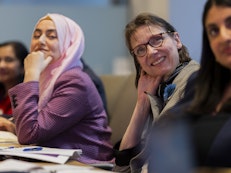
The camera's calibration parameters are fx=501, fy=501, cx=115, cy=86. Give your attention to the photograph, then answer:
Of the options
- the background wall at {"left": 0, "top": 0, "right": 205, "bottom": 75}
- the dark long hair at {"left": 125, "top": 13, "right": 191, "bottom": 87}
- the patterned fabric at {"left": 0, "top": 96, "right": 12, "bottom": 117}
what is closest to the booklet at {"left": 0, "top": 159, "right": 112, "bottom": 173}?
the dark long hair at {"left": 125, "top": 13, "right": 191, "bottom": 87}

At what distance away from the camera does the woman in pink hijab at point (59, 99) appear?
6.24 ft

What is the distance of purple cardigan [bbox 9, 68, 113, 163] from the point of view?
189cm

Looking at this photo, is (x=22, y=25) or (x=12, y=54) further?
(x=22, y=25)

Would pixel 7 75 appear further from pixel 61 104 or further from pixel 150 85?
pixel 150 85

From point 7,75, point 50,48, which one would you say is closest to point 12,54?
point 7,75

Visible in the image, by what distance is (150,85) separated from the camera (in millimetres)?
1743

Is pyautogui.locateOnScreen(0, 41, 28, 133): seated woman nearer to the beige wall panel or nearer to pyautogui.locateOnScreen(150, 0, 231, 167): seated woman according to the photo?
the beige wall panel

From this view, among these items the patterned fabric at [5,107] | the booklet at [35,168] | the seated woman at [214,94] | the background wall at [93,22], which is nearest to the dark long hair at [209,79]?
the seated woman at [214,94]

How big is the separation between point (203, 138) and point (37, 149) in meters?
0.78

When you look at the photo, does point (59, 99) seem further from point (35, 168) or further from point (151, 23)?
point (35, 168)

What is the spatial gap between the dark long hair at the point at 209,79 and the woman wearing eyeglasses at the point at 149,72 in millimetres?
324

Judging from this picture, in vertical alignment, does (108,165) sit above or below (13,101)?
below

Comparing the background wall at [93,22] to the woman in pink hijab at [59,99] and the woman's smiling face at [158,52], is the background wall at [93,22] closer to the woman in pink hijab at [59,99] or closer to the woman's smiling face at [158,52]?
the woman in pink hijab at [59,99]

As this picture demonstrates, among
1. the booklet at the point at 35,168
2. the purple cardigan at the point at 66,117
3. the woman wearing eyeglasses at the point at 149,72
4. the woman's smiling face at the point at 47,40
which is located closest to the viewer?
the booklet at the point at 35,168
